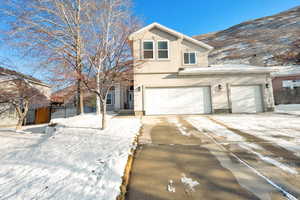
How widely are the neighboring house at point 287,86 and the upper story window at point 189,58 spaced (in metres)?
12.3

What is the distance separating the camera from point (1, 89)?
24.8 feet

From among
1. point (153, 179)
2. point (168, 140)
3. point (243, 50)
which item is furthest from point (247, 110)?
point (243, 50)

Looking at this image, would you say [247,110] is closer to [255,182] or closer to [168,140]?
[168,140]

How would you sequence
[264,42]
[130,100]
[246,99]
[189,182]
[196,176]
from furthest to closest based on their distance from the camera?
1. [264,42]
2. [130,100]
3. [246,99]
4. [196,176]
5. [189,182]

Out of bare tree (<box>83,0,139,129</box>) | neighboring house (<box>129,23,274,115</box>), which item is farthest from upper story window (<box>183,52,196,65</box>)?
bare tree (<box>83,0,139,129</box>)

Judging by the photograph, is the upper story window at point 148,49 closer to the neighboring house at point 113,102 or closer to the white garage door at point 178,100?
the white garage door at point 178,100

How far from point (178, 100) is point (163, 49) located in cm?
454

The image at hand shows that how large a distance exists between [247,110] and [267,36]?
122 feet

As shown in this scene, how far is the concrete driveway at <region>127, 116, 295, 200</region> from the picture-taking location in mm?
1830

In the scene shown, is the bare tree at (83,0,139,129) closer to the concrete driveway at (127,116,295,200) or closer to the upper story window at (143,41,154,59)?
the upper story window at (143,41,154,59)

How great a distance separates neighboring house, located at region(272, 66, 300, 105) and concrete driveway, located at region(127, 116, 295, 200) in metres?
17.9

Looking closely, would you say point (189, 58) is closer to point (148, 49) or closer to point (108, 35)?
point (148, 49)

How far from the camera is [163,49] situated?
10219mm

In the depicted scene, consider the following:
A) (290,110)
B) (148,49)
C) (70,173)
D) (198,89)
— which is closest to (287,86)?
(290,110)
